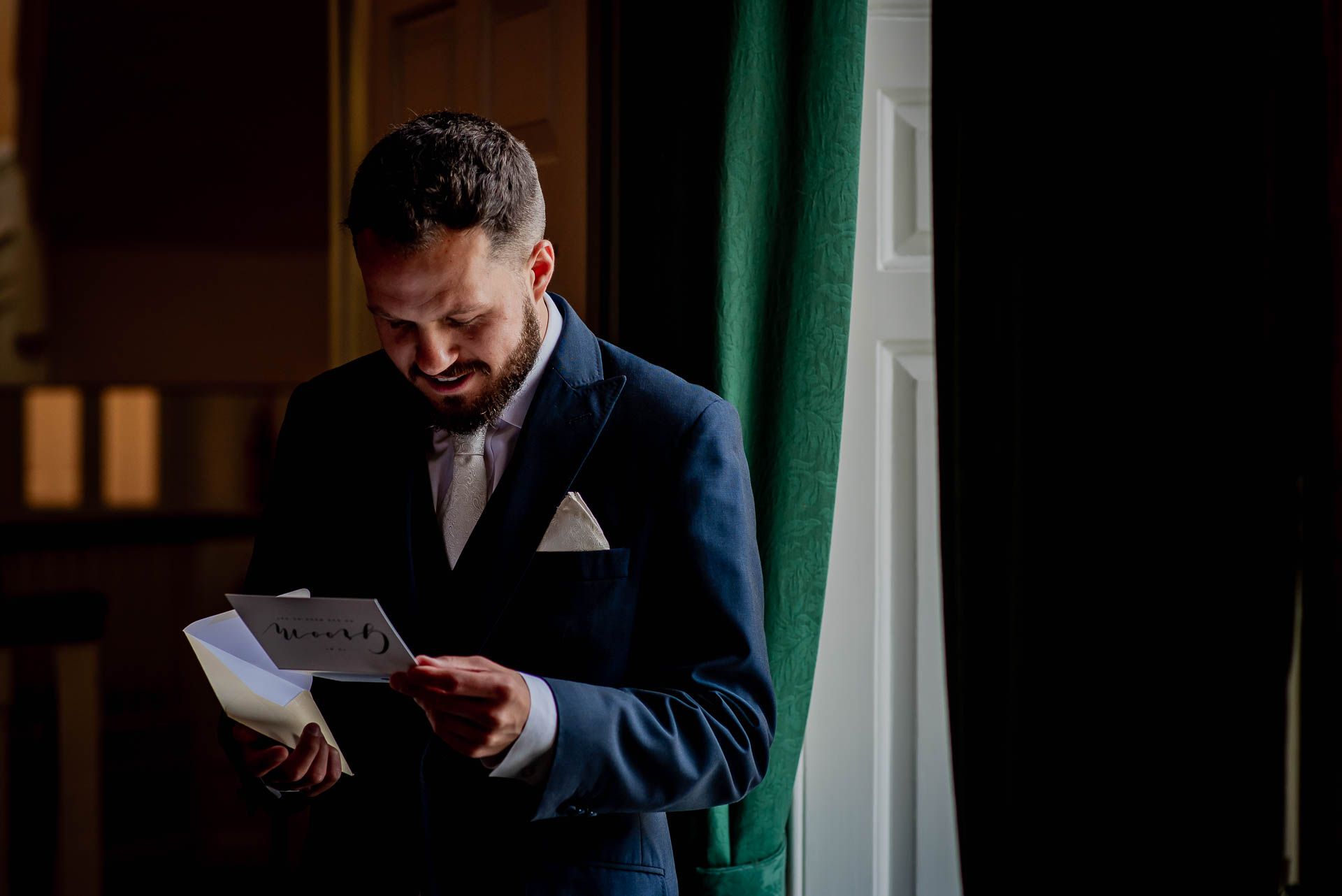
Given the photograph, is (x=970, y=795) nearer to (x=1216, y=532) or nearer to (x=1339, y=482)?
(x=1216, y=532)

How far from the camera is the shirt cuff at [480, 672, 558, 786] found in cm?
105

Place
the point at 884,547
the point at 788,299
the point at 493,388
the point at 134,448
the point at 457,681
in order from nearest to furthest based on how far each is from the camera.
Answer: the point at 457,681, the point at 493,388, the point at 788,299, the point at 884,547, the point at 134,448

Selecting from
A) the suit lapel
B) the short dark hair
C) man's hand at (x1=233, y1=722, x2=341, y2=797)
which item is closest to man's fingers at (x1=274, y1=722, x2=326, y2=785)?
man's hand at (x1=233, y1=722, x2=341, y2=797)

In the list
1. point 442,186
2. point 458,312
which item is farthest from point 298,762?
point 442,186

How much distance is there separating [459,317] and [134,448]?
4047 millimetres

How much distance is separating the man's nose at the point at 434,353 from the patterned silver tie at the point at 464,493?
0.11 metres

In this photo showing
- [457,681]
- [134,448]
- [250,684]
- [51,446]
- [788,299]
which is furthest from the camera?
[51,446]

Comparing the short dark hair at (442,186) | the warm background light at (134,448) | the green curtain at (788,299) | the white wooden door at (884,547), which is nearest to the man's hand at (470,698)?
the short dark hair at (442,186)

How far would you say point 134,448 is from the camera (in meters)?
4.66

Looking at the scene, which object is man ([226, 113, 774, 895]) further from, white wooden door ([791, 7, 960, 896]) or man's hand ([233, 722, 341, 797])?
white wooden door ([791, 7, 960, 896])

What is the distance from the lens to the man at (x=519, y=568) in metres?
1.15

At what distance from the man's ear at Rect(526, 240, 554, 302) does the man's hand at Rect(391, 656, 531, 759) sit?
0.45 metres

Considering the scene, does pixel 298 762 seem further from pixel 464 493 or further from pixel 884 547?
pixel 884 547

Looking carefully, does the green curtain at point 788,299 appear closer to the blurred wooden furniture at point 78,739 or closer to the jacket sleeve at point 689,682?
the jacket sleeve at point 689,682
